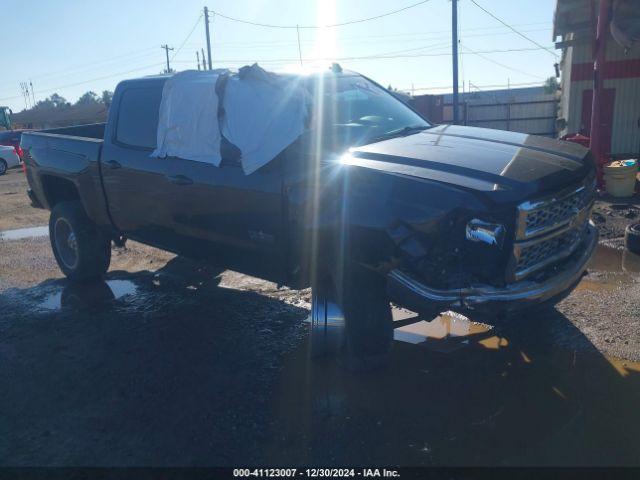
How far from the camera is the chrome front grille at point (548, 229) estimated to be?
3068 mm

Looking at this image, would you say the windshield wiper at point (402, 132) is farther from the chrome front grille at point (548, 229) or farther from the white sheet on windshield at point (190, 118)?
the chrome front grille at point (548, 229)

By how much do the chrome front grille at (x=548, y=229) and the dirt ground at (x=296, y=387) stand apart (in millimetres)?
380

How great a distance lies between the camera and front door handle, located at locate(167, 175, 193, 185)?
4480mm

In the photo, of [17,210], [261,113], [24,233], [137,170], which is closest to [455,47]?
[17,210]

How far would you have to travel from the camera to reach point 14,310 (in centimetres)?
553

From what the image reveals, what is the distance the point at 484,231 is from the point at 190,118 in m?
2.71

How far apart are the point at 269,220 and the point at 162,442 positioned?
1.60 meters

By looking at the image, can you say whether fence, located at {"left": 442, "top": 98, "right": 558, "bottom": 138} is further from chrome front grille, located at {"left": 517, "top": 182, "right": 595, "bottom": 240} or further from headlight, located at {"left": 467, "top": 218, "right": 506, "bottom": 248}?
headlight, located at {"left": 467, "top": 218, "right": 506, "bottom": 248}

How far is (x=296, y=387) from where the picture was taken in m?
3.73

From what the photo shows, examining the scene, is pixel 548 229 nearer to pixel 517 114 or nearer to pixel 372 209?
pixel 372 209

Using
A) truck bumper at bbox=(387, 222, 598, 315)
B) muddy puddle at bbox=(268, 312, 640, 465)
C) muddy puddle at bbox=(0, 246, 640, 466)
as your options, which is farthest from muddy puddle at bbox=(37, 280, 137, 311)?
truck bumper at bbox=(387, 222, 598, 315)

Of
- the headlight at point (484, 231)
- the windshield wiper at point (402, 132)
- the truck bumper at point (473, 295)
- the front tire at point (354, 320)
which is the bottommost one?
the front tire at point (354, 320)

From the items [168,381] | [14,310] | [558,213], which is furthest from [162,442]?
[14,310]

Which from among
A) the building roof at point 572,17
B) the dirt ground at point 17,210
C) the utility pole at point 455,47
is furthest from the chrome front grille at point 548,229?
the utility pole at point 455,47
